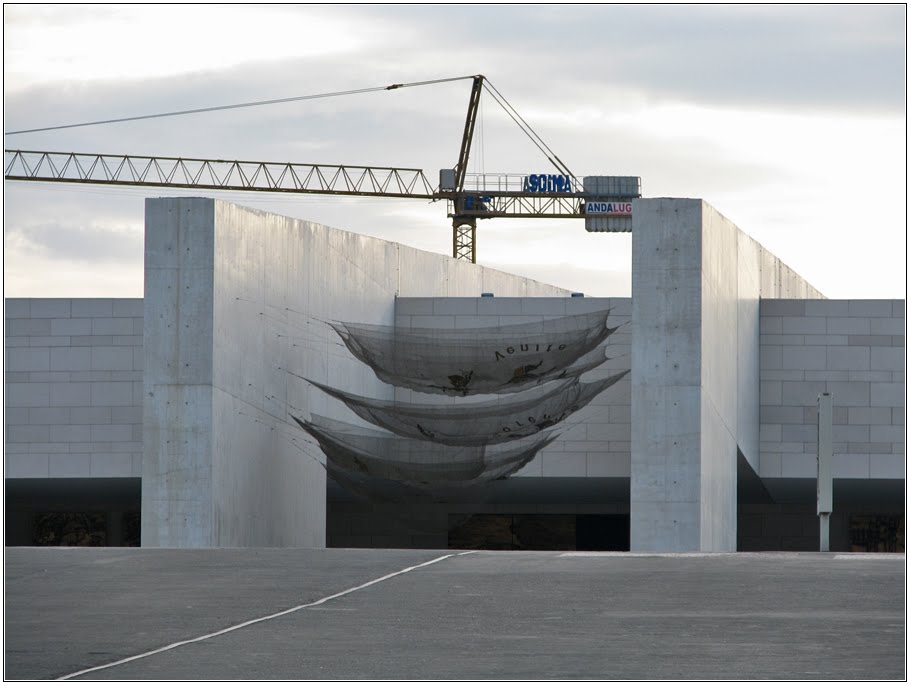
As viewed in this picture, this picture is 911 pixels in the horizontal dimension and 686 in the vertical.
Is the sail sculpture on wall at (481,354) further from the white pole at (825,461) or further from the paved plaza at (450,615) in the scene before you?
the paved plaza at (450,615)

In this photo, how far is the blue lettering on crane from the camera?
2682 inches

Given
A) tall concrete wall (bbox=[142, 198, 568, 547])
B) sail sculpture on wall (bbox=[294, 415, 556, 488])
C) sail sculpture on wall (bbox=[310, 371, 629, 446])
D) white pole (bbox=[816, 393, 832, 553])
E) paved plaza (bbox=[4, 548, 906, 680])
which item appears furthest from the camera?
sail sculpture on wall (bbox=[310, 371, 629, 446])

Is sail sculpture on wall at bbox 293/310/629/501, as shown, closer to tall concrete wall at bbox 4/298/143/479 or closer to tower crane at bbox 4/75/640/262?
tall concrete wall at bbox 4/298/143/479

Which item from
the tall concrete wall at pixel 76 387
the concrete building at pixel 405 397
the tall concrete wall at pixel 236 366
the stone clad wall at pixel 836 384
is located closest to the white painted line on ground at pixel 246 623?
the tall concrete wall at pixel 236 366

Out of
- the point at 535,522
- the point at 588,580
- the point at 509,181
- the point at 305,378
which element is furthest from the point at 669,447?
the point at 509,181

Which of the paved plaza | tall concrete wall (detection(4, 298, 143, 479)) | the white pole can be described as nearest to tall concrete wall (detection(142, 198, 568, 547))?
tall concrete wall (detection(4, 298, 143, 479))

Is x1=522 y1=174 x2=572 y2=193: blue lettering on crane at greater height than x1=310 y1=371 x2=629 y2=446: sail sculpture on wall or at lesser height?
greater

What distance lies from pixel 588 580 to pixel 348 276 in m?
8.89

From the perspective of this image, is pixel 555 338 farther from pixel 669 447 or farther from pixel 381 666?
pixel 381 666

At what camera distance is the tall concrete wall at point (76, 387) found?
1962 centimetres

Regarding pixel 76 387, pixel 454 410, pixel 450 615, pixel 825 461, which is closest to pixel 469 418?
pixel 454 410

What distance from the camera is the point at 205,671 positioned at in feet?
23.4

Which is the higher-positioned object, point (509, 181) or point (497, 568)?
point (509, 181)

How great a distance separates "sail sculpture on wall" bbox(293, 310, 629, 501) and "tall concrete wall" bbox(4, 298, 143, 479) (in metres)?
3.28
